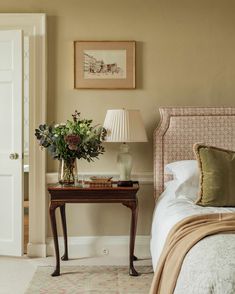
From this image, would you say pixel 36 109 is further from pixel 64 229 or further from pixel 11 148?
pixel 64 229

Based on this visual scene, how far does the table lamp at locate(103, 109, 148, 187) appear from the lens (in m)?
3.91

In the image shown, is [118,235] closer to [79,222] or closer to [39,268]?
[79,222]

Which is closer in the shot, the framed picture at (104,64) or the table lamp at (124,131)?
the table lamp at (124,131)

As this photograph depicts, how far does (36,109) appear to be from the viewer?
4301mm

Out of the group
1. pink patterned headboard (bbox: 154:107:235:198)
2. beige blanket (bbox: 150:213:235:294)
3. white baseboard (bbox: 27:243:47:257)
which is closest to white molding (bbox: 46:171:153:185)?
pink patterned headboard (bbox: 154:107:235:198)

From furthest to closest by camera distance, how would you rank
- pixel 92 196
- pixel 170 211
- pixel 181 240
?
pixel 92 196, pixel 170 211, pixel 181 240

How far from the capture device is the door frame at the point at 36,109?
429 centimetres

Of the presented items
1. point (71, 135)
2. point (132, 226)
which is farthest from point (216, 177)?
point (71, 135)

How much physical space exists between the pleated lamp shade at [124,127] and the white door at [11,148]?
3.01 ft

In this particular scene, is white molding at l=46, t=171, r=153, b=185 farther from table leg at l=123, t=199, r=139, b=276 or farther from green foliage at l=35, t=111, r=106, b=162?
table leg at l=123, t=199, r=139, b=276

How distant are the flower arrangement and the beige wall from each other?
0.41 metres

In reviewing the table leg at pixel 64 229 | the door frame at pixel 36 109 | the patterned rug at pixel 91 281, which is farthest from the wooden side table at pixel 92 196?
the door frame at pixel 36 109

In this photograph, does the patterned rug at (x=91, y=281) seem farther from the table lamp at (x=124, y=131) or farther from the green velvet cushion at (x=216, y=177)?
the green velvet cushion at (x=216, y=177)

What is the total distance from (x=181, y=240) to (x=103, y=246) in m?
1.99
